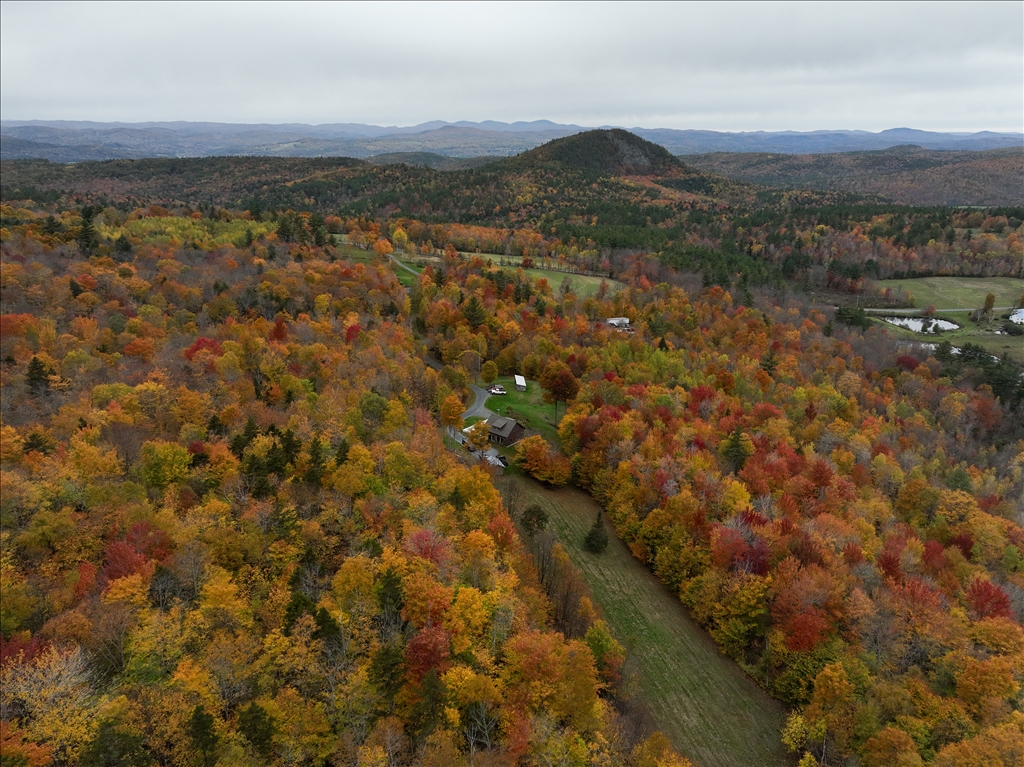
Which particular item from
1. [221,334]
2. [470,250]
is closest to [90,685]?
[221,334]

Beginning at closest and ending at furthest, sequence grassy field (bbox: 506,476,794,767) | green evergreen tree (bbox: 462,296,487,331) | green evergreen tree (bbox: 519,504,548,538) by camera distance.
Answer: grassy field (bbox: 506,476,794,767), green evergreen tree (bbox: 519,504,548,538), green evergreen tree (bbox: 462,296,487,331)

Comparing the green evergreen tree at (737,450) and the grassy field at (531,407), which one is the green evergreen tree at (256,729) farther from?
the green evergreen tree at (737,450)

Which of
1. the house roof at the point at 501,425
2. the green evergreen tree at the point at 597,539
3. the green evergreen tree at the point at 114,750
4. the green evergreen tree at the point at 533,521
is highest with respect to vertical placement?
the green evergreen tree at the point at 114,750

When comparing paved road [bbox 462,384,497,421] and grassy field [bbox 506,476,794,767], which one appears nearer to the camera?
grassy field [bbox 506,476,794,767]

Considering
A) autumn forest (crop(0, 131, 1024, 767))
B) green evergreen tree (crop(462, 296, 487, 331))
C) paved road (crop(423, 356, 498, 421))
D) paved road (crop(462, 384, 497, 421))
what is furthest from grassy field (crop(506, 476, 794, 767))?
green evergreen tree (crop(462, 296, 487, 331))

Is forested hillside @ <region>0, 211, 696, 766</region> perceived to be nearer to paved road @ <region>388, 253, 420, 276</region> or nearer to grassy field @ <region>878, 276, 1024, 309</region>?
paved road @ <region>388, 253, 420, 276</region>

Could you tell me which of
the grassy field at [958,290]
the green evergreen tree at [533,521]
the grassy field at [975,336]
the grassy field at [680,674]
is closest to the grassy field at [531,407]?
the grassy field at [680,674]
